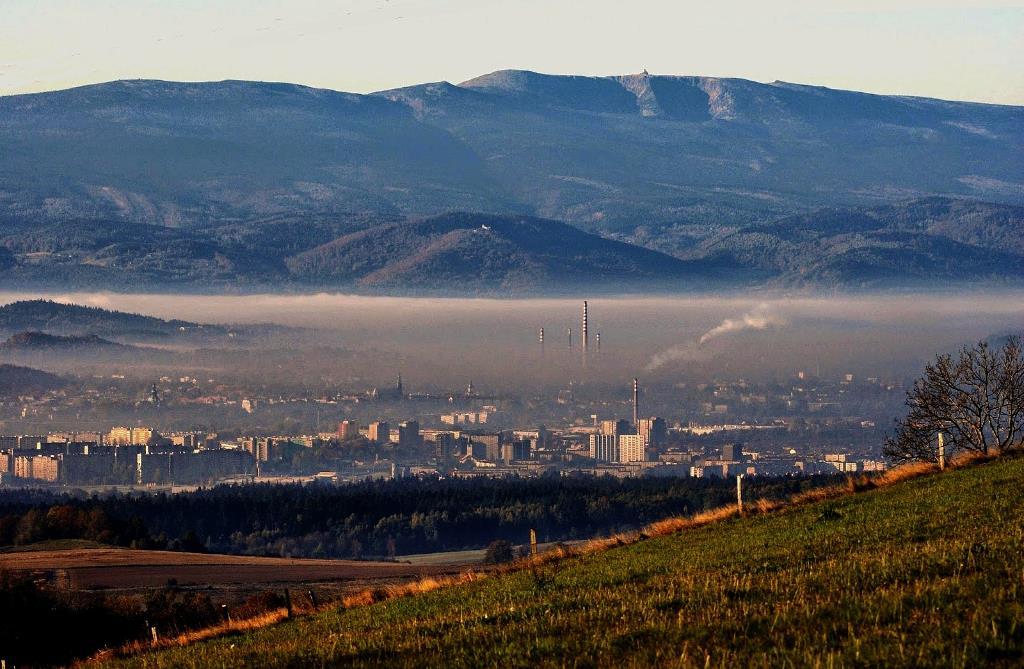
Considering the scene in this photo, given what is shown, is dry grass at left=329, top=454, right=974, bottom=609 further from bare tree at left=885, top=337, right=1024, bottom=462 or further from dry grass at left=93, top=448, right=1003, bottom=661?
bare tree at left=885, top=337, right=1024, bottom=462

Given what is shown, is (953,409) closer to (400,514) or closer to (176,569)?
(176,569)

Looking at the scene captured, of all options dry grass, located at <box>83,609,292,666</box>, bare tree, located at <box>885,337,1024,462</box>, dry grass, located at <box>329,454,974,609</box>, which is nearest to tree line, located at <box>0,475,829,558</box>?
bare tree, located at <box>885,337,1024,462</box>

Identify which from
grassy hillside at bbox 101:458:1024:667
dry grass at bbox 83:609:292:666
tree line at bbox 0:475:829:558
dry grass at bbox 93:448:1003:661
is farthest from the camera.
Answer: tree line at bbox 0:475:829:558

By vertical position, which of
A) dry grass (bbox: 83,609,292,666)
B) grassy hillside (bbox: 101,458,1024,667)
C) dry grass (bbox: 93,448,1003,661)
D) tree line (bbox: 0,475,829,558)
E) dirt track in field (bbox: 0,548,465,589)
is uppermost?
grassy hillside (bbox: 101,458,1024,667)

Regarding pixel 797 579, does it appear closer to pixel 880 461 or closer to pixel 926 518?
pixel 926 518

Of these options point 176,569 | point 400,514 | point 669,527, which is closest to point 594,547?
point 669,527

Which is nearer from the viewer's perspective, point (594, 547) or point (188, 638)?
point (188, 638)

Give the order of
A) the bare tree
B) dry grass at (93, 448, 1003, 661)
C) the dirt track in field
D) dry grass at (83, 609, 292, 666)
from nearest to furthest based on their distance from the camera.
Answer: dry grass at (83, 609, 292, 666)
dry grass at (93, 448, 1003, 661)
the bare tree
the dirt track in field

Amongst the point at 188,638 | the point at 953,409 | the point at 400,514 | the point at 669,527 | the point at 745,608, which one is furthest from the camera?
the point at 400,514

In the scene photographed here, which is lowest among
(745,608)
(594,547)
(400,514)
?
(400,514)

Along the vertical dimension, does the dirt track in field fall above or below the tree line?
above
